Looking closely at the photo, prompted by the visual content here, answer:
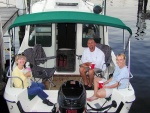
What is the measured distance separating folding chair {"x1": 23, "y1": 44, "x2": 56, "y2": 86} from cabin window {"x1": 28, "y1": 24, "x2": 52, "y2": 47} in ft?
1.41

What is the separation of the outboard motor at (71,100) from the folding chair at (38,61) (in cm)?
204

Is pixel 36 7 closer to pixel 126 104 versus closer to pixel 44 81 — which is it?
pixel 44 81

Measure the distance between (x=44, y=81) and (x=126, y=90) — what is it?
291cm

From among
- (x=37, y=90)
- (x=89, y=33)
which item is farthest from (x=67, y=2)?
(x=37, y=90)

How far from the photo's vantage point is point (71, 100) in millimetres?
5125

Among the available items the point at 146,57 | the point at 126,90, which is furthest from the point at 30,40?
the point at 146,57

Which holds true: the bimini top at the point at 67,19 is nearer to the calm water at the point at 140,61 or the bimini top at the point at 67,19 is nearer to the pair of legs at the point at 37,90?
the pair of legs at the point at 37,90

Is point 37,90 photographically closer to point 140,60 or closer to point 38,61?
point 38,61

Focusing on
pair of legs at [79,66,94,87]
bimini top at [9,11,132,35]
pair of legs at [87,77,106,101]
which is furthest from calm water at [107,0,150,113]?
bimini top at [9,11,132,35]

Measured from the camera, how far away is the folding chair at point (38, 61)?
7.38 metres

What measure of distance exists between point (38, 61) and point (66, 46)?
3.71 ft

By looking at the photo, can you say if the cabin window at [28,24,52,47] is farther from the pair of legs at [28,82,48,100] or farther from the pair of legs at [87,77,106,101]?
the pair of legs at [87,77,106,101]

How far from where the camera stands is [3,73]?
10.1 meters

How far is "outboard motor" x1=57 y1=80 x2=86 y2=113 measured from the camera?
511 cm
